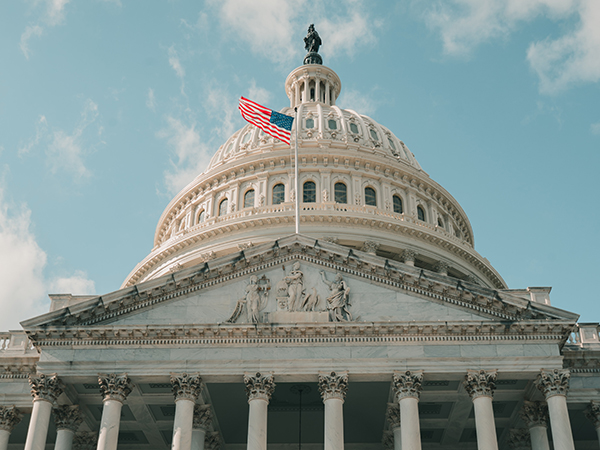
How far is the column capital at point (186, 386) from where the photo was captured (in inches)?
1320

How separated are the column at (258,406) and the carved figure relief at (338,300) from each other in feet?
12.9

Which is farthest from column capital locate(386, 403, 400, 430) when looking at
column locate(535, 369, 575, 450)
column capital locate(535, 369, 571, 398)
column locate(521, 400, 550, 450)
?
column capital locate(535, 369, 571, 398)

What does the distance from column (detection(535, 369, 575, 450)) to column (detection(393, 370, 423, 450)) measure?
5187 millimetres

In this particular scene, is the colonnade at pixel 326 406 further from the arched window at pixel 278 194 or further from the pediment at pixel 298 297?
the arched window at pixel 278 194

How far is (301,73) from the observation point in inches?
3246

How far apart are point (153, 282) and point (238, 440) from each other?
34.6 feet

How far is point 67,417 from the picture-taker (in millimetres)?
36031

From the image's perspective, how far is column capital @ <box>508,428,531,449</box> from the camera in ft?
125

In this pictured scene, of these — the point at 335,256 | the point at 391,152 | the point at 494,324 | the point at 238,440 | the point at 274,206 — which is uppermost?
the point at 391,152

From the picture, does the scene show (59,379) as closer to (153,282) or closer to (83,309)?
(83,309)

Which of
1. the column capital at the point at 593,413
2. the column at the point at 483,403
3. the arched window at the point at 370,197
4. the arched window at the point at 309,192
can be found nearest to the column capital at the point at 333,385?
the column at the point at 483,403

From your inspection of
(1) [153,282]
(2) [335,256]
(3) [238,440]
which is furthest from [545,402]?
(1) [153,282]

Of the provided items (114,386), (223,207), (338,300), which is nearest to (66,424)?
(114,386)

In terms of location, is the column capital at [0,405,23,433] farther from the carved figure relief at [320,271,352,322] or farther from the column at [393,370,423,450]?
the column at [393,370,423,450]
